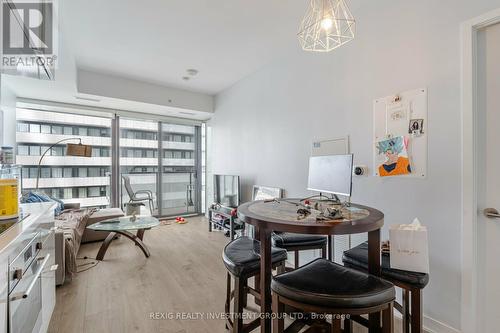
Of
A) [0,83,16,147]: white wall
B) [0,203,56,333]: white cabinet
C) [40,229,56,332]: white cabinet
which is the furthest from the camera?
[0,83,16,147]: white wall

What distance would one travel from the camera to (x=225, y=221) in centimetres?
409

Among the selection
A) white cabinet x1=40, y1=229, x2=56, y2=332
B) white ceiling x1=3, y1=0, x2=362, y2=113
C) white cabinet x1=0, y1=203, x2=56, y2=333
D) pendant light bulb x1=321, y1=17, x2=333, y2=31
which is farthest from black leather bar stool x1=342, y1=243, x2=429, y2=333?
white ceiling x1=3, y1=0, x2=362, y2=113

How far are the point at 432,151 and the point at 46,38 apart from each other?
3533mm

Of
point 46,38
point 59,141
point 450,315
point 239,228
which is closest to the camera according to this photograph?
point 450,315

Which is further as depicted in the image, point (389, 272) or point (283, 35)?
point (283, 35)

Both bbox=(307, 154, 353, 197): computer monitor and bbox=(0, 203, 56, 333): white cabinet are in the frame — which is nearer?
bbox=(0, 203, 56, 333): white cabinet

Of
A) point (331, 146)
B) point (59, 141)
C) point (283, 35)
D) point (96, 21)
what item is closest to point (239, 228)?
point (331, 146)

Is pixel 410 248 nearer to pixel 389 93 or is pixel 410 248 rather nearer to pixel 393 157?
pixel 393 157

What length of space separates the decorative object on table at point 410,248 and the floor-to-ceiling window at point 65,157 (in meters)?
4.95

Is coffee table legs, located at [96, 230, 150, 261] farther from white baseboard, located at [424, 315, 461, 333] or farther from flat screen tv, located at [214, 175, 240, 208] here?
white baseboard, located at [424, 315, 461, 333]

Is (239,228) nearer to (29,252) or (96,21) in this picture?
(29,252)

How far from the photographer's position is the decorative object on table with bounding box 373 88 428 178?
1.84 metres

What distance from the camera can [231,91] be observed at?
4.45 metres

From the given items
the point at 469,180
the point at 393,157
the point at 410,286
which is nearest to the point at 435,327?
the point at 410,286
